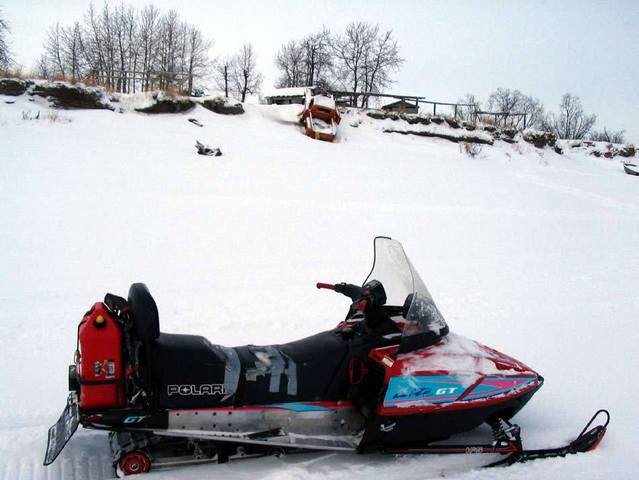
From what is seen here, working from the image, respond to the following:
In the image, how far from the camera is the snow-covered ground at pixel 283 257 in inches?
128

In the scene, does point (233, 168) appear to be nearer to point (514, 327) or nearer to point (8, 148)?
point (8, 148)

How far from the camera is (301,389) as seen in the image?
2908 millimetres

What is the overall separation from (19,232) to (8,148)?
405 centimetres

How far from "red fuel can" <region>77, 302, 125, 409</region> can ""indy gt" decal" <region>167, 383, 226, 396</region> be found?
26cm

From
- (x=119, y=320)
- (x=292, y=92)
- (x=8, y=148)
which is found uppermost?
(x=292, y=92)

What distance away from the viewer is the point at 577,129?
164ft

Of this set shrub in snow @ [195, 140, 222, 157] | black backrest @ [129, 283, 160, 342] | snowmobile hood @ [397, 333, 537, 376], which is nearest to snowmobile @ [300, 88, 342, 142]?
shrub in snow @ [195, 140, 222, 157]

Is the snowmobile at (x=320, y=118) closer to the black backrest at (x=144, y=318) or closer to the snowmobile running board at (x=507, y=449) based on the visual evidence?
the snowmobile running board at (x=507, y=449)

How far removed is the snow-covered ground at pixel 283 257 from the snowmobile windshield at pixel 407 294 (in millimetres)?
787

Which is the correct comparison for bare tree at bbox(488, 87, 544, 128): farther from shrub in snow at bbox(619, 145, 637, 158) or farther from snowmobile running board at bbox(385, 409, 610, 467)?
snowmobile running board at bbox(385, 409, 610, 467)

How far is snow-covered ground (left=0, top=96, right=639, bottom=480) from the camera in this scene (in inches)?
128

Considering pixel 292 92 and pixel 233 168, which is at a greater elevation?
pixel 292 92

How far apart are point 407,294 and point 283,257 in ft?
13.2

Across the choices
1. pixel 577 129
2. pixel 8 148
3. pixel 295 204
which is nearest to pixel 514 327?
pixel 295 204
